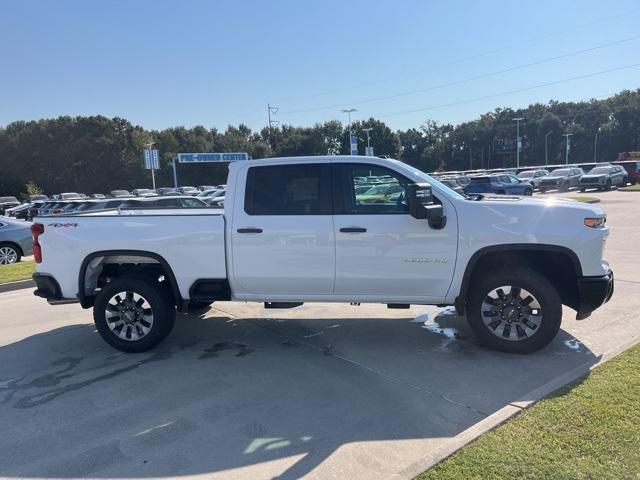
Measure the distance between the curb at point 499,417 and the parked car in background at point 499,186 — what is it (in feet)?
90.9

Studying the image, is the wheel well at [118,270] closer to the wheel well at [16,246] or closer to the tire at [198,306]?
the tire at [198,306]

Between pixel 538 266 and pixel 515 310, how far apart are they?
59 centimetres

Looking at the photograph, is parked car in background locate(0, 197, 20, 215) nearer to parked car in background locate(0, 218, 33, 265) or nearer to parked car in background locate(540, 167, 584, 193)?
parked car in background locate(0, 218, 33, 265)

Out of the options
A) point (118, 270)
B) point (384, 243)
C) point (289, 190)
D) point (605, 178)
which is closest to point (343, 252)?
point (384, 243)

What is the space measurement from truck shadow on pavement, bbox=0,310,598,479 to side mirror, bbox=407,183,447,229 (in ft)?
4.68

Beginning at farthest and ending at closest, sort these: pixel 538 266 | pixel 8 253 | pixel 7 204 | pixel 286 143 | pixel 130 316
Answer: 1. pixel 286 143
2. pixel 7 204
3. pixel 8 253
4. pixel 130 316
5. pixel 538 266

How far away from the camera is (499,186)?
31.5 metres

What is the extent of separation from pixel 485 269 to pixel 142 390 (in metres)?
3.49

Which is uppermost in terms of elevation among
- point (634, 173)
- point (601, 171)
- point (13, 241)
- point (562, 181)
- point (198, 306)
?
point (601, 171)

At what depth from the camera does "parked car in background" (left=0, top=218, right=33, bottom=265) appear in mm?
12664

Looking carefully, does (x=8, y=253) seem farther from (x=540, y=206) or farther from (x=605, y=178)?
(x=605, y=178)

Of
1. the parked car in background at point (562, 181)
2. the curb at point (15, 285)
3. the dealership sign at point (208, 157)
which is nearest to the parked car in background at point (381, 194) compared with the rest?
the curb at point (15, 285)

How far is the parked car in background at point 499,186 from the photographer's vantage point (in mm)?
31312

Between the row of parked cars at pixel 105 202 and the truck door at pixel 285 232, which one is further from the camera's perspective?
the row of parked cars at pixel 105 202
